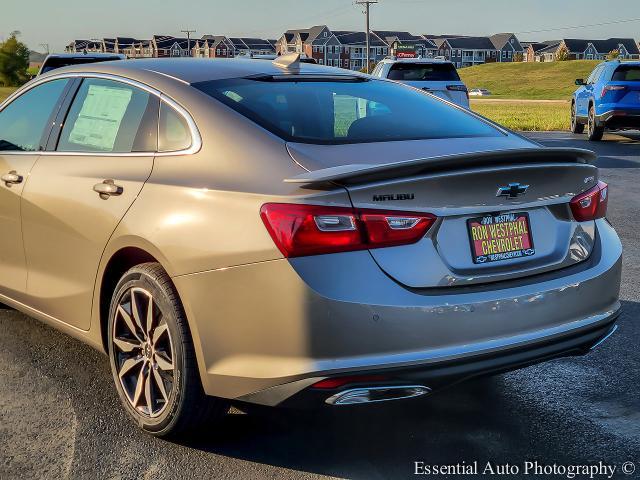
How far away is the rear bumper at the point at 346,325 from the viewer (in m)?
3.09

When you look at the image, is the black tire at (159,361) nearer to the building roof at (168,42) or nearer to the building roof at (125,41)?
the building roof at (168,42)

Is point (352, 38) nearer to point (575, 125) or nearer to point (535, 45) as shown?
point (535, 45)

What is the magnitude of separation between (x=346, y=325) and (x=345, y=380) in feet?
0.68

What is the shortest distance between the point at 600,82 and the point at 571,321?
1753cm

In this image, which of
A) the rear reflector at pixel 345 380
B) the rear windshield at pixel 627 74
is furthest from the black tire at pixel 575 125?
the rear reflector at pixel 345 380

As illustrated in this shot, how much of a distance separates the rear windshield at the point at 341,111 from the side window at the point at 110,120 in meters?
0.32

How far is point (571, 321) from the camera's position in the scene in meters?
3.55

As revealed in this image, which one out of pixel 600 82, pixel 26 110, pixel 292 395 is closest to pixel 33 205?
pixel 26 110

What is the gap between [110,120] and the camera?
4332 millimetres

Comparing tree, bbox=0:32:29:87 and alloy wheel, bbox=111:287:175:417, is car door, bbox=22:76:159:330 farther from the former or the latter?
tree, bbox=0:32:29:87

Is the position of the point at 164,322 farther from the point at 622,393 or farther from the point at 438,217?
the point at 622,393

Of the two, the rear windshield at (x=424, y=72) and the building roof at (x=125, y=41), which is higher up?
the rear windshield at (x=424, y=72)

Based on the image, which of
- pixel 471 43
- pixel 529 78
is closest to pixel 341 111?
→ pixel 529 78


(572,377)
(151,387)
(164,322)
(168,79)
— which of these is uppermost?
(168,79)
